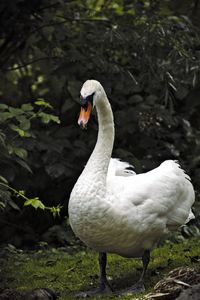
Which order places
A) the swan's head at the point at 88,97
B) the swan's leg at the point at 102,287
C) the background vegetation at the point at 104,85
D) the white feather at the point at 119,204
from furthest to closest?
the background vegetation at the point at 104,85 → the swan's leg at the point at 102,287 → the swan's head at the point at 88,97 → the white feather at the point at 119,204

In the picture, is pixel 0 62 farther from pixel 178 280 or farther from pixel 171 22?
pixel 178 280

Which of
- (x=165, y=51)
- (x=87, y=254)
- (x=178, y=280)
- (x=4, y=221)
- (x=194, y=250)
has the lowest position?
(x=4, y=221)

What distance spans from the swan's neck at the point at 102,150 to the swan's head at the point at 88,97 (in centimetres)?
16

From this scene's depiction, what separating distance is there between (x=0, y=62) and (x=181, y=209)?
5.04 metres

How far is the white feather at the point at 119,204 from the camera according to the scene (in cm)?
668

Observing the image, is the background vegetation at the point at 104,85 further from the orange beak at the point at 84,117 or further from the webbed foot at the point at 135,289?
the webbed foot at the point at 135,289

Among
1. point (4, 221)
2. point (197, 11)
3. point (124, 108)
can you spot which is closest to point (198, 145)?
point (124, 108)

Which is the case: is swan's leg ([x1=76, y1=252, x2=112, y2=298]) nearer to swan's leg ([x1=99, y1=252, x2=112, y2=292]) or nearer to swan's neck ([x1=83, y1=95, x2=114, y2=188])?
swan's leg ([x1=99, y1=252, x2=112, y2=292])

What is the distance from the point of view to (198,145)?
10.7m

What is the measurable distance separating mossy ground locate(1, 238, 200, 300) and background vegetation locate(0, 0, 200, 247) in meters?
0.91

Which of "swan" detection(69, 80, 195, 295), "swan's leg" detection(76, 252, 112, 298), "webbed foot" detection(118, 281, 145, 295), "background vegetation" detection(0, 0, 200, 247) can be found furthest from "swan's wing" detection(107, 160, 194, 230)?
"background vegetation" detection(0, 0, 200, 247)

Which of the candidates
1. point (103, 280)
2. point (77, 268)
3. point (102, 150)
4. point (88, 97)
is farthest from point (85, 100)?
point (77, 268)

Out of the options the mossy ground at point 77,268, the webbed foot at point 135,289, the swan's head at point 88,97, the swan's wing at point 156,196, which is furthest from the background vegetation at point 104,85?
the webbed foot at point 135,289

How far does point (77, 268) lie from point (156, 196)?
1645 millimetres
